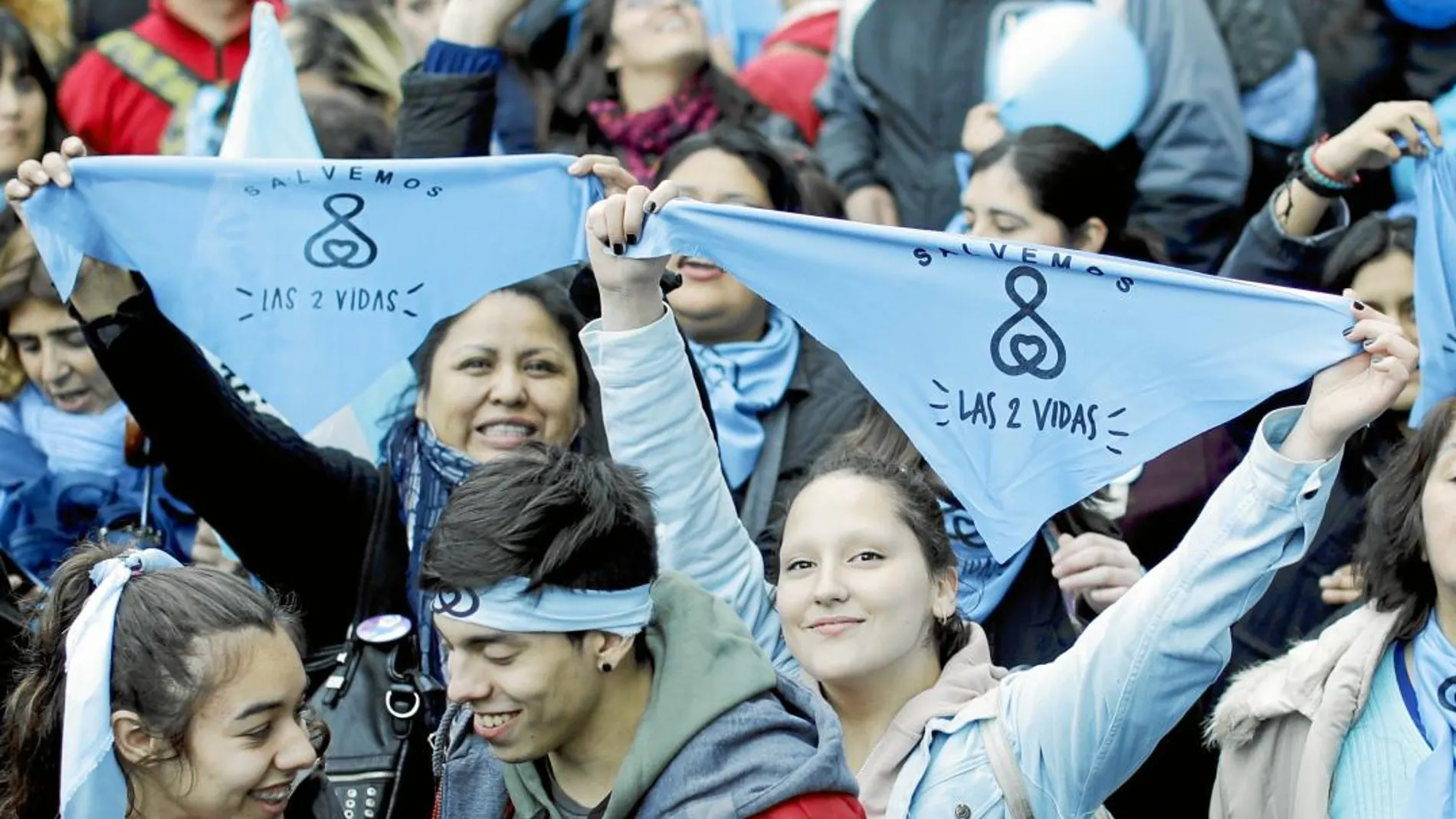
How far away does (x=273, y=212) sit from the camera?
14.2 feet

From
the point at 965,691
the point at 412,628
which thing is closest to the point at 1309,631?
the point at 965,691

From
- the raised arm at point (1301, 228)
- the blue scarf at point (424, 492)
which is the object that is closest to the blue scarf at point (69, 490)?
the blue scarf at point (424, 492)

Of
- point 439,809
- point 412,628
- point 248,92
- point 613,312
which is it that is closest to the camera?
point 439,809

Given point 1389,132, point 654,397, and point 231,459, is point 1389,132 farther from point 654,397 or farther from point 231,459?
point 231,459

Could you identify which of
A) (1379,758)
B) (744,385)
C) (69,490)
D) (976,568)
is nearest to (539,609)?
(976,568)

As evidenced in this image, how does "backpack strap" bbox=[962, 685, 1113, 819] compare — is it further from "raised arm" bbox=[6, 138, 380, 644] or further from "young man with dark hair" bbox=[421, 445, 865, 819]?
"raised arm" bbox=[6, 138, 380, 644]

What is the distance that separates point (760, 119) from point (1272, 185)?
5.22ft

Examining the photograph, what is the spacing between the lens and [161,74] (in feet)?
22.3

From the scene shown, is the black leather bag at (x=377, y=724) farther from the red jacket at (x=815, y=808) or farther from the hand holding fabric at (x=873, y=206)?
the hand holding fabric at (x=873, y=206)

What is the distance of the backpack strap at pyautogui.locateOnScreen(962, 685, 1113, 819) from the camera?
337 cm

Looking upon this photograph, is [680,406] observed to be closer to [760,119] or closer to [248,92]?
[248,92]

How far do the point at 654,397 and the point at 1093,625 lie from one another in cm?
90

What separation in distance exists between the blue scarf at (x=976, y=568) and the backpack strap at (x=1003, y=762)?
80cm

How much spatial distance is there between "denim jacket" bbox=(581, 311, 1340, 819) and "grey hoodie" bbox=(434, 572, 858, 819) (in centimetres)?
30
